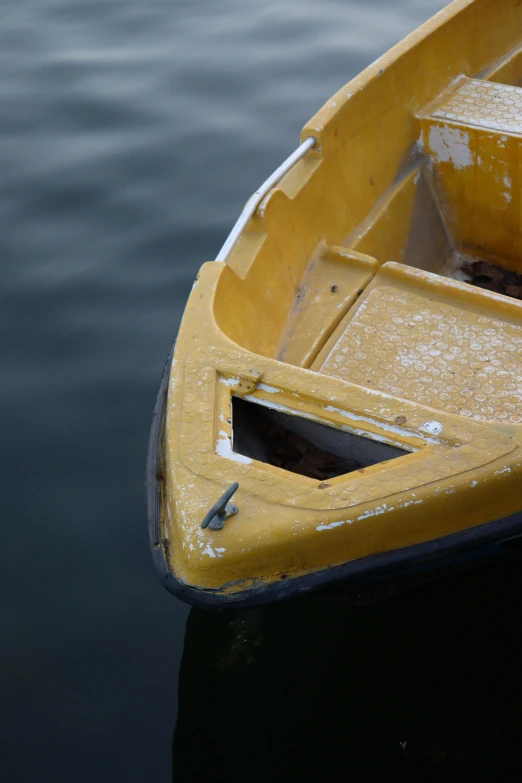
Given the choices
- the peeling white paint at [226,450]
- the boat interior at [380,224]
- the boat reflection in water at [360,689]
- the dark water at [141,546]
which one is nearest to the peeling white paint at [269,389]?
the peeling white paint at [226,450]

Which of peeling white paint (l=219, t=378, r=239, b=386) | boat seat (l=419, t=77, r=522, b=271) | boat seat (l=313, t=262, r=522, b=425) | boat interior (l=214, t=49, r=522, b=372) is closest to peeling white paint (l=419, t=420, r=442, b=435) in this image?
boat seat (l=313, t=262, r=522, b=425)

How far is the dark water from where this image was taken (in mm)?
2924

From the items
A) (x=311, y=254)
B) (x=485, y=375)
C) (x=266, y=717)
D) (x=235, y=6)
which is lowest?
(x=266, y=717)

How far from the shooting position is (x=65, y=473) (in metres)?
3.91

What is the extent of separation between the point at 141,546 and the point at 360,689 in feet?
3.92

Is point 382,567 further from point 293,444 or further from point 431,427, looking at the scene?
point 293,444

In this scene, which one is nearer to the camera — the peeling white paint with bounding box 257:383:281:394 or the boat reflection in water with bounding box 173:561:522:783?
the peeling white paint with bounding box 257:383:281:394

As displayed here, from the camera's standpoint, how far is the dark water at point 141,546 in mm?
2924

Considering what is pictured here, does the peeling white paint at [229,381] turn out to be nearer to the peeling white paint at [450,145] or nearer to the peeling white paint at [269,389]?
the peeling white paint at [269,389]

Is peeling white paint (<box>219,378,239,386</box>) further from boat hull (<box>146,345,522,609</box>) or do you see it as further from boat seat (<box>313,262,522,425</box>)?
boat seat (<box>313,262,522,425</box>)

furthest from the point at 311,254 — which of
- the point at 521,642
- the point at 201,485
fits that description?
the point at 521,642

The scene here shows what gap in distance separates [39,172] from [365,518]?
437 centimetres

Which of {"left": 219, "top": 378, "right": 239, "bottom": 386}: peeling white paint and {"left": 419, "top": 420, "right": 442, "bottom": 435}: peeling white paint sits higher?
{"left": 219, "top": 378, "right": 239, "bottom": 386}: peeling white paint

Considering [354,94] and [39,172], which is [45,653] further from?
[39,172]
